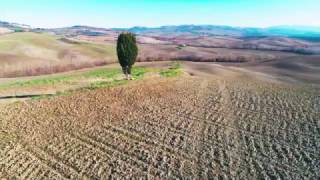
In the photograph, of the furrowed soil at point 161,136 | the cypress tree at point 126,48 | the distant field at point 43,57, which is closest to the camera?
the furrowed soil at point 161,136

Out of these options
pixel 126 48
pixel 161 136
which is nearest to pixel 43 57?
pixel 126 48

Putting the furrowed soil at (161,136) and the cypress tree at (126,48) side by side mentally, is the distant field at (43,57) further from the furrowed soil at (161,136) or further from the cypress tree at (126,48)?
the furrowed soil at (161,136)

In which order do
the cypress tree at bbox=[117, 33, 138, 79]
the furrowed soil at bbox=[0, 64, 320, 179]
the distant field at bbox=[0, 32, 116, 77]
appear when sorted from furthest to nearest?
the distant field at bbox=[0, 32, 116, 77] → the cypress tree at bbox=[117, 33, 138, 79] → the furrowed soil at bbox=[0, 64, 320, 179]

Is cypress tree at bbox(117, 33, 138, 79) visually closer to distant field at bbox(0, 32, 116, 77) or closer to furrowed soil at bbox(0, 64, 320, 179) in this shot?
furrowed soil at bbox(0, 64, 320, 179)

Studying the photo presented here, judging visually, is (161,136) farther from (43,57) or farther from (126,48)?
(43,57)

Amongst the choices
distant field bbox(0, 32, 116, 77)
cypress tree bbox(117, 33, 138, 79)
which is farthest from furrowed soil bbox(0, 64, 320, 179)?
distant field bbox(0, 32, 116, 77)

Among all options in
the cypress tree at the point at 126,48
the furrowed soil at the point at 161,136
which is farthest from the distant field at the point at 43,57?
the furrowed soil at the point at 161,136

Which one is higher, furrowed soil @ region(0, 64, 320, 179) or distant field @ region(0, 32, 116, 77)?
furrowed soil @ region(0, 64, 320, 179)
